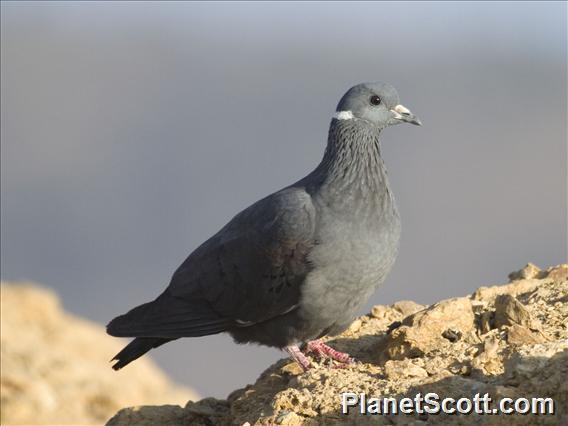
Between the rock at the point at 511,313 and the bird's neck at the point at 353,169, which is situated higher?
the bird's neck at the point at 353,169

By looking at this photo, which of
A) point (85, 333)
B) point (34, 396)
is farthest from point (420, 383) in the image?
point (85, 333)

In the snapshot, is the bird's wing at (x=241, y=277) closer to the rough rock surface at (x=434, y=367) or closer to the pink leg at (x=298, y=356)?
the pink leg at (x=298, y=356)

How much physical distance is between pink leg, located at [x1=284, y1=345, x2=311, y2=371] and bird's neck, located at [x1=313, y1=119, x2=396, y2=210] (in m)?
1.18

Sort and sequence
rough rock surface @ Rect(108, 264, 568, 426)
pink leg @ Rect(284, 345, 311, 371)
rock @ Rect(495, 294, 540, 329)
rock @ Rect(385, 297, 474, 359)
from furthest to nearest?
pink leg @ Rect(284, 345, 311, 371), rock @ Rect(385, 297, 474, 359), rock @ Rect(495, 294, 540, 329), rough rock surface @ Rect(108, 264, 568, 426)

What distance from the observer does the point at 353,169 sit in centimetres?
848

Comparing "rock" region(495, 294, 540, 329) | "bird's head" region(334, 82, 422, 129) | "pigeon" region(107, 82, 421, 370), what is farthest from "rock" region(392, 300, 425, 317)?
"bird's head" region(334, 82, 422, 129)

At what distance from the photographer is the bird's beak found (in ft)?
28.8

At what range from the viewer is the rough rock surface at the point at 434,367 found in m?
6.06

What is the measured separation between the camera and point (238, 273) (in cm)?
860

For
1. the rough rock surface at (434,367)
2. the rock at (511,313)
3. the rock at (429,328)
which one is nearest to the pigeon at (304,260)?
the rough rock surface at (434,367)

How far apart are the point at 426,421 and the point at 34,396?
229 inches

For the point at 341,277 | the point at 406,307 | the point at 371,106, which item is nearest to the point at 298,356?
the point at 341,277

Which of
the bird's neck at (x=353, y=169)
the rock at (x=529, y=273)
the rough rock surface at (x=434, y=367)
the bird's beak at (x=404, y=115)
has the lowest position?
the rough rock surface at (x=434, y=367)

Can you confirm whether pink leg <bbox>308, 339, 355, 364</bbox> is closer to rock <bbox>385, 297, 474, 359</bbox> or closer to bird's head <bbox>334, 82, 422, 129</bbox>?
rock <bbox>385, 297, 474, 359</bbox>
